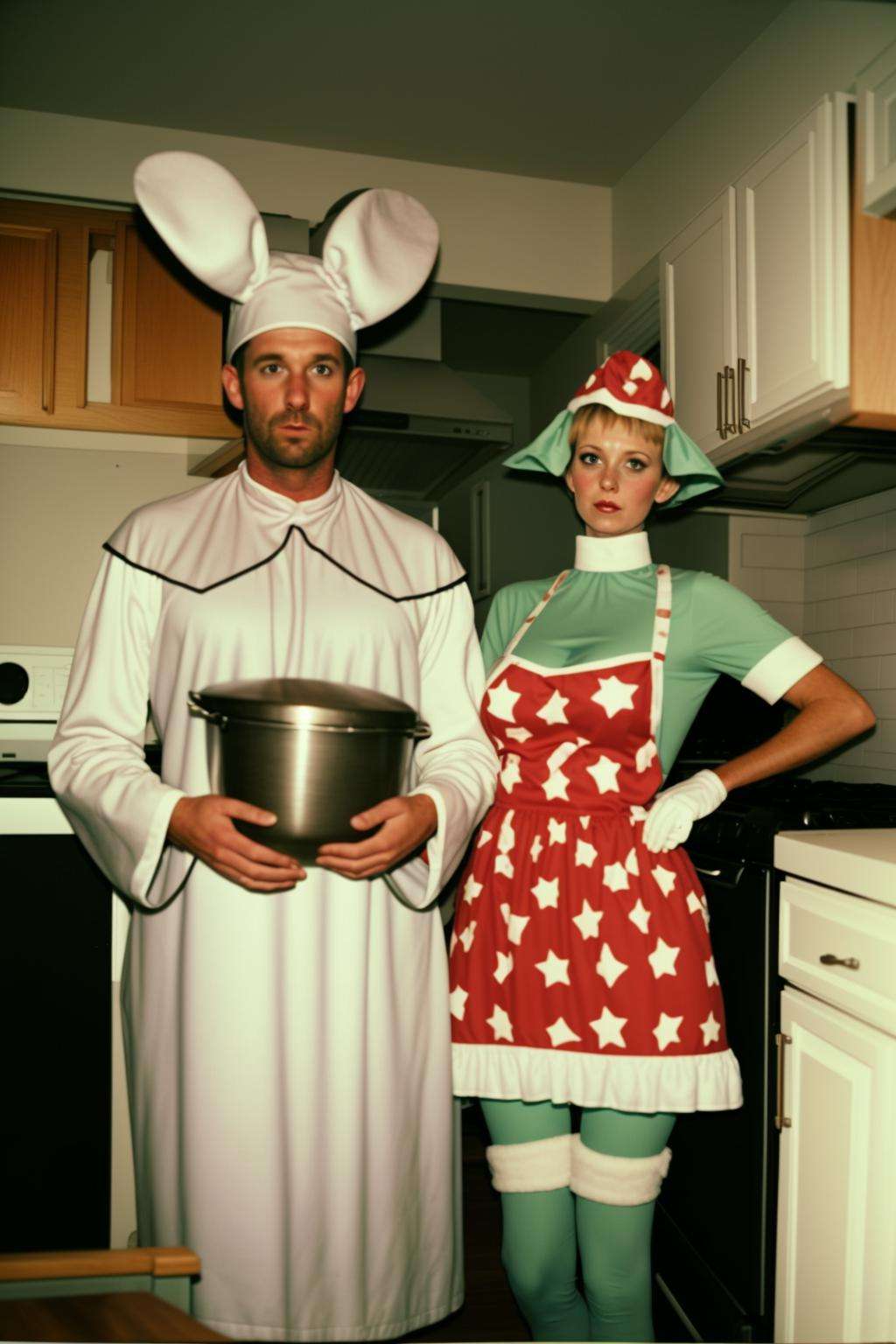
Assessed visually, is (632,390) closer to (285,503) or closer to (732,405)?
(285,503)

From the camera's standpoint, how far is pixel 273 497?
3.53 ft

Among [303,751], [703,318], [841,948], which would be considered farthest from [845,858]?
[703,318]

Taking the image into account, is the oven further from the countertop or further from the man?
the countertop

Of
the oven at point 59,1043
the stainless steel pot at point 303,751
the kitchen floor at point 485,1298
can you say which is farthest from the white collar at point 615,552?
the kitchen floor at point 485,1298

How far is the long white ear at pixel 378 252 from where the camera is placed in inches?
42.8

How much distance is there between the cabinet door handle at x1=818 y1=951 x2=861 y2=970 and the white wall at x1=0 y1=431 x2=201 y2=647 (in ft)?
5.49

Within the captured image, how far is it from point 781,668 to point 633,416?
351mm

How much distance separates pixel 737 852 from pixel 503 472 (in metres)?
A: 2.24

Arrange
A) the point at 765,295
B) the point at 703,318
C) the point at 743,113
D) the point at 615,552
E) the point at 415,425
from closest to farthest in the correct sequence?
the point at 615,552, the point at 765,295, the point at 743,113, the point at 703,318, the point at 415,425

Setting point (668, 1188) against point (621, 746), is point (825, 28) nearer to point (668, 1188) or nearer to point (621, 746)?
point (621, 746)

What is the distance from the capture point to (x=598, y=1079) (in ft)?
3.90

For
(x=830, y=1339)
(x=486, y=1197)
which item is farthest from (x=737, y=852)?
(x=486, y=1197)

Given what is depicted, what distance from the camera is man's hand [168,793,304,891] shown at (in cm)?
89

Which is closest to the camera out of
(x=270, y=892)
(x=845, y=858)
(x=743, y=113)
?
(x=270, y=892)
